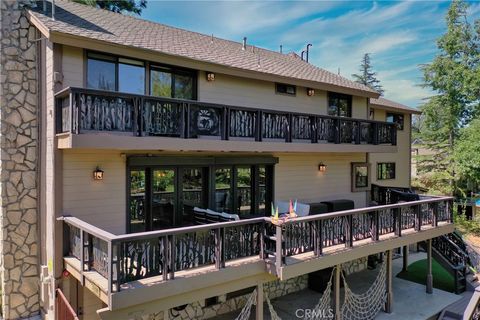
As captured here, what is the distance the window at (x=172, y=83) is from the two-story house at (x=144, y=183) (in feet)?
0.10

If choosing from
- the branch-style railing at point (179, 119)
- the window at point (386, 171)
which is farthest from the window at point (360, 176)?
the window at point (386, 171)

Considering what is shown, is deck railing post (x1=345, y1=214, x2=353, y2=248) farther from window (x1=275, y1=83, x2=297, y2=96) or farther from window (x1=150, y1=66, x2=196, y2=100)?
window (x1=150, y1=66, x2=196, y2=100)

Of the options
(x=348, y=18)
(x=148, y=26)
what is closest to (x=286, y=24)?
(x=348, y=18)

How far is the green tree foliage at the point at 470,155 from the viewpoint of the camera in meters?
20.9

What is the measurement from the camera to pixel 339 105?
13625mm

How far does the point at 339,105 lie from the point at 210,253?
9079 mm

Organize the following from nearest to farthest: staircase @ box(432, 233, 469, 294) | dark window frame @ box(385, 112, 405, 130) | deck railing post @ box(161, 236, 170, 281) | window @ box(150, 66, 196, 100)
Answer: deck railing post @ box(161, 236, 170, 281), window @ box(150, 66, 196, 100), staircase @ box(432, 233, 469, 294), dark window frame @ box(385, 112, 405, 130)

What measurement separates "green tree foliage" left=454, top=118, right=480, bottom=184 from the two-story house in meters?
12.8

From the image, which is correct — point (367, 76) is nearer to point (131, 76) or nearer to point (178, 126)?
point (131, 76)

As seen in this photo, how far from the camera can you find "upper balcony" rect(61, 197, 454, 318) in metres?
5.77

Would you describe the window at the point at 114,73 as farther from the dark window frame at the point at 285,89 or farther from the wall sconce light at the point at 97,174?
the dark window frame at the point at 285,89

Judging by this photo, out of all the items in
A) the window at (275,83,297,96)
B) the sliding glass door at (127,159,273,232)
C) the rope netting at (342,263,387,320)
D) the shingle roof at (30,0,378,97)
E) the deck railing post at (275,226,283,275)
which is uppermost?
the shingle roof at (30,0,378,97)

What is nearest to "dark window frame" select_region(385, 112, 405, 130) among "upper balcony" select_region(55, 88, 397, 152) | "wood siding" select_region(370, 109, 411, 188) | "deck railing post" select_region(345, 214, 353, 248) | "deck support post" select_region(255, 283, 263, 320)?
"wood siding" select_region(370, 109, 411, 188)

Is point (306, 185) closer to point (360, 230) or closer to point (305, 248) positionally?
point (360, 230)
